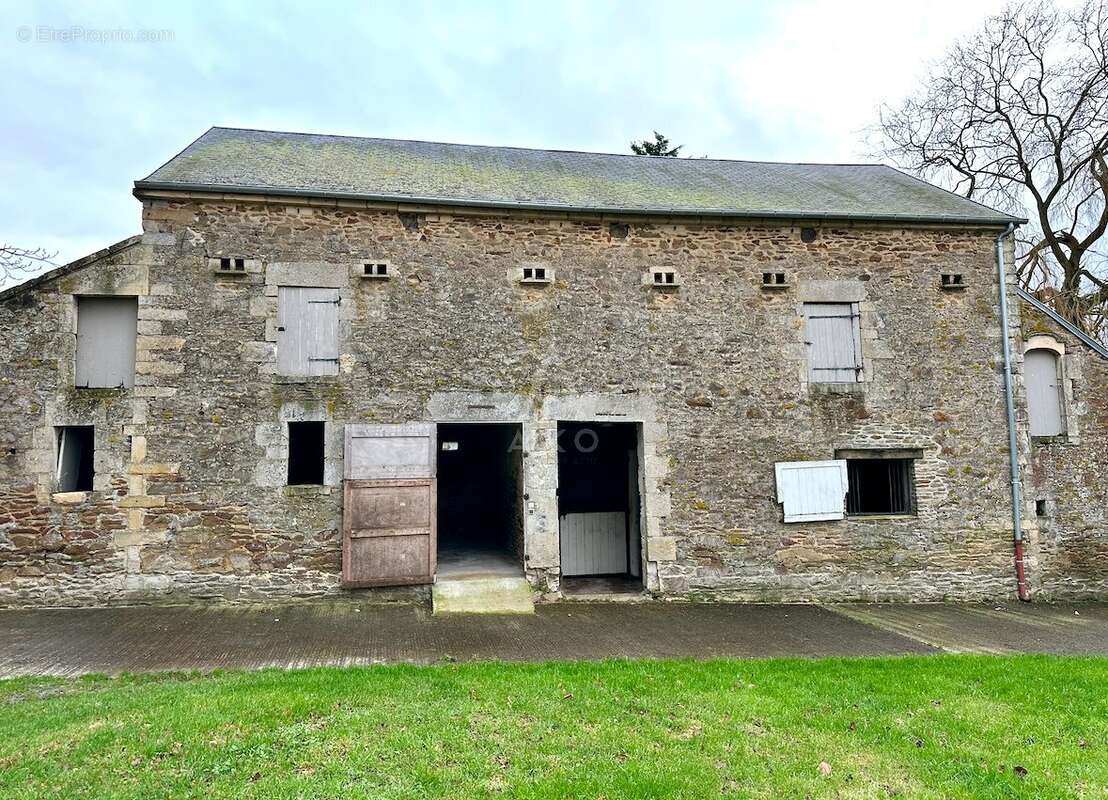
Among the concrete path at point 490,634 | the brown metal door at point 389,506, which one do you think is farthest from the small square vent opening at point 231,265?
the concrete path at point 490,634

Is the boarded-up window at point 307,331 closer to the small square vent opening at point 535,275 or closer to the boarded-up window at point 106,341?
the boarded-up window at point 106,341

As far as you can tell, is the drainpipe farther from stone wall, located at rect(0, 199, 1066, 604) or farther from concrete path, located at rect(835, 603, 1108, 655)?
concrete path, located at rect(835, 603, 1108, 655)

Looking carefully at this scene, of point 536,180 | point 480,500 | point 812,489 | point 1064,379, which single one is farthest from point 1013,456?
point 480,500

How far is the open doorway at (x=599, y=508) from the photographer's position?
29.5 ft

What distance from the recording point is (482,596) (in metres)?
7.51

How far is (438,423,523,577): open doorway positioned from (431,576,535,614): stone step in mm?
370

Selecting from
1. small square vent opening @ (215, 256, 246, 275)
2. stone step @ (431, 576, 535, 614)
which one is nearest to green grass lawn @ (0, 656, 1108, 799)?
stone step @ (431, 576, 535, 614)

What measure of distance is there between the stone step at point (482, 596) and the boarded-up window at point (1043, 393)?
749 centimetres

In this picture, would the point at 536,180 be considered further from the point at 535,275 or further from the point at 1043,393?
the point at 1043,393

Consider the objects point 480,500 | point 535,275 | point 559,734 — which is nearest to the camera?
point 559,734

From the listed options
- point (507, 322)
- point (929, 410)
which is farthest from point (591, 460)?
point (929, 410)

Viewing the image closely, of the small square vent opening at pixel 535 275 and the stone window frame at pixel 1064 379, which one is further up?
the small square vent opening at pixel 535 275

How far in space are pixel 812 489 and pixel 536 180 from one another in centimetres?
581

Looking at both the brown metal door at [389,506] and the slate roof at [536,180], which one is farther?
the slate roof at [536,180]
